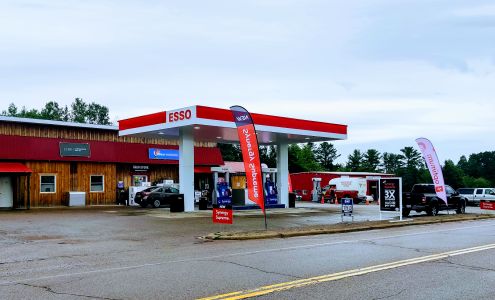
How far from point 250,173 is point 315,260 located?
866 cm

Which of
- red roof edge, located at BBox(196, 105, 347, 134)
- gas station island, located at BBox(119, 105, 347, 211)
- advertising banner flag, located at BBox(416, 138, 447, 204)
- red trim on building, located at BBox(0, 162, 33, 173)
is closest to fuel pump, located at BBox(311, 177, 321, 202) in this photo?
gas station island, located at BBox(119, 105, 347, 211)

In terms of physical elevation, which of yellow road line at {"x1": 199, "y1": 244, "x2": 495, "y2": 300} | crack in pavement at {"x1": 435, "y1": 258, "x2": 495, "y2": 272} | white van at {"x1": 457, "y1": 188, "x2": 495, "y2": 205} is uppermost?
yellow road line at {"x1": 199, "y1": 244, "x2": 495, "y2": 300}

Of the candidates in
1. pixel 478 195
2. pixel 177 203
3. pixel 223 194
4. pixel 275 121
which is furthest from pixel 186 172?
pixel 478 195

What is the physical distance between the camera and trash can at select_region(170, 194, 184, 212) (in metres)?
27.9

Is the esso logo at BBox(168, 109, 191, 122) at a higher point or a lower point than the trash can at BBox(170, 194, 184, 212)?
higher

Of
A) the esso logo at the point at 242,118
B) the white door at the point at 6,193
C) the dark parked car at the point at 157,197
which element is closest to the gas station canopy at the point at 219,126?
the dark parked car at the point at 157,197

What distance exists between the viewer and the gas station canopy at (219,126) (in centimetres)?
2650

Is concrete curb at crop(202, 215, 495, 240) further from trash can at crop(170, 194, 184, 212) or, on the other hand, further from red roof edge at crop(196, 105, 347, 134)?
trash can at crop(170, 194, 184, 212)

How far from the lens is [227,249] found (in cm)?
1327

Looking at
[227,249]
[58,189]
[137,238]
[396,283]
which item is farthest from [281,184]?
[396,283]

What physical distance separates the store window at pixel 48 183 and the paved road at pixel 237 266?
63.2ft

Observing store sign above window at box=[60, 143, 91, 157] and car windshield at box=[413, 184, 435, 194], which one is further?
store sign above window at box=[60, 143, 91, 157]

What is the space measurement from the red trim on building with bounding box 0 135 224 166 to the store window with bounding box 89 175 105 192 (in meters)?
1.45

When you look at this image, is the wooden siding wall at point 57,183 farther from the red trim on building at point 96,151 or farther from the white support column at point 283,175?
the white support column at point 283,175
